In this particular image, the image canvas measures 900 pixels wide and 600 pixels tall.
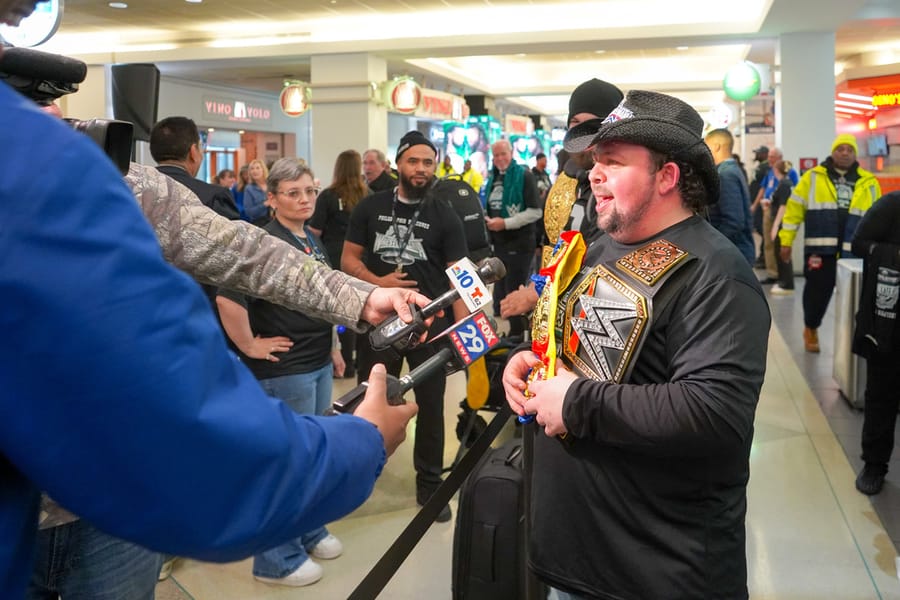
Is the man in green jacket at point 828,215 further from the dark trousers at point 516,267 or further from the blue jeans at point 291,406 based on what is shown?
the blue jeans at point 291,406

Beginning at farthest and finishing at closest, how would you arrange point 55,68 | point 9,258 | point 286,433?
point 55,68 < point 286,433 < point 9,258

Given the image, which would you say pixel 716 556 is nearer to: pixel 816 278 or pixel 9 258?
pixel 9 258

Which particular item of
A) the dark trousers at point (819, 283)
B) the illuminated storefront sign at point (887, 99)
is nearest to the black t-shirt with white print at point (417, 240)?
the dark trousers at point (819, 283)

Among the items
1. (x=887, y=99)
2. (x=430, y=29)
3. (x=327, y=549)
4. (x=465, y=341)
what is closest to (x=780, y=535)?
(x=327, y=549)

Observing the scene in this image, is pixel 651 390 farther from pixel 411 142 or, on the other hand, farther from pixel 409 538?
pixel 411 142

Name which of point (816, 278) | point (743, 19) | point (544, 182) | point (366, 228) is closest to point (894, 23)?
point (743, 19)

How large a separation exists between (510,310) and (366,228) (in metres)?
1.08

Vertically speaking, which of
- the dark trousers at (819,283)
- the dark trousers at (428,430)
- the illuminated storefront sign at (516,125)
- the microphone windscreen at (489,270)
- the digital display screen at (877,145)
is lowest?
the dark trousers at (428,430)

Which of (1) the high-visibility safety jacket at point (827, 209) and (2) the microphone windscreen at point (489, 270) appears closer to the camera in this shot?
(2) the microphone windscreen at point (489, 270)

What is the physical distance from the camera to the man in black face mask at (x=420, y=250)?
405cm

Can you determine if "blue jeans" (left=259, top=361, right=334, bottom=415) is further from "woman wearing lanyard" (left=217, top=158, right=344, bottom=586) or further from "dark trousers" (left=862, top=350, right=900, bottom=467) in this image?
"dark trousers" (left=862, top=350, right=900, bottom=467)

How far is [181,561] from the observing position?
3592 mm

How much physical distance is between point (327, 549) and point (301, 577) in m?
0.25

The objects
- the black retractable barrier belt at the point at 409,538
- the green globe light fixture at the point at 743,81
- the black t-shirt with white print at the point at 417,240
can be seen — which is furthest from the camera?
the green globe light fixture at the point at 743,81
